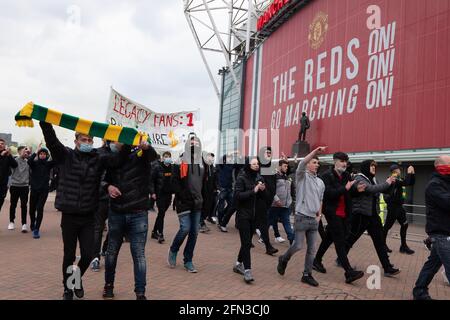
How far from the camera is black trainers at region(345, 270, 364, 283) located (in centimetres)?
566

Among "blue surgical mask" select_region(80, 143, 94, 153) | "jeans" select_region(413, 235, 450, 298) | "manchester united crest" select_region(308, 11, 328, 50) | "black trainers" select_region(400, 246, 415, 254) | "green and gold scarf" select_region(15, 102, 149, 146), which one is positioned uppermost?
"manchester united crest" select_region(308, 11, 328, 50)

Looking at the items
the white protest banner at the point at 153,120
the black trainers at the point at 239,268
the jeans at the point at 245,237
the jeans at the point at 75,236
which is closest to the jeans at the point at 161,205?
the white protest banner at the point at 153,120

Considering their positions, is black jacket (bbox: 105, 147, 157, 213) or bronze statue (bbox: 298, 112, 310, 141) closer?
black jacket (bbox: 105, 147, 157, 213)

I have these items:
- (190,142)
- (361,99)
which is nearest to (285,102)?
(361,99)

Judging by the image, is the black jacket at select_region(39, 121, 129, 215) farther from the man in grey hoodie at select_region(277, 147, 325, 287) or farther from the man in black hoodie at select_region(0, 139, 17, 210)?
the man in black hoodie at select_region(0, 139, 17, 210)

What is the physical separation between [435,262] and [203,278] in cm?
297

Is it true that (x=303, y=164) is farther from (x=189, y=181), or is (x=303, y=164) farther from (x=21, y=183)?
(x=21, y=183)

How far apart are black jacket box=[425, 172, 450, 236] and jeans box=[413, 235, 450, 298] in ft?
0.30

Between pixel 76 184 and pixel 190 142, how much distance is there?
2.18m

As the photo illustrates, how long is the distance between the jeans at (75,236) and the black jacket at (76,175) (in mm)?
89

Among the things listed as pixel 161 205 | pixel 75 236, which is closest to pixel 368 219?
pixel 161 205

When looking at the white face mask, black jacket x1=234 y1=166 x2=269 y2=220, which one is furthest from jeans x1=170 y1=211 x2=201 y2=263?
the white face mask
